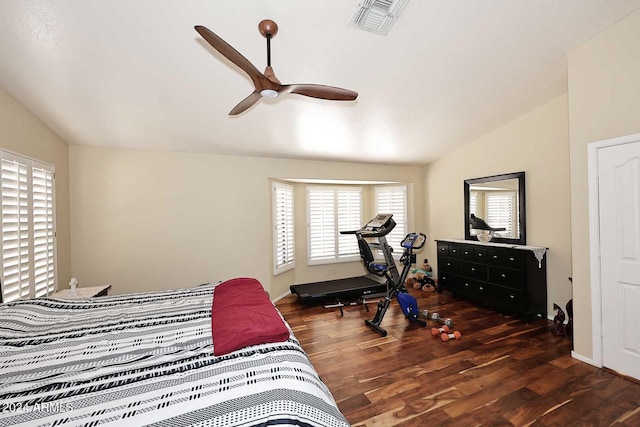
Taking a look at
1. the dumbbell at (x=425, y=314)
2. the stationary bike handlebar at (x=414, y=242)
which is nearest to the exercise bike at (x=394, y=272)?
the stationary bike handlebar at (x=414, y=242)

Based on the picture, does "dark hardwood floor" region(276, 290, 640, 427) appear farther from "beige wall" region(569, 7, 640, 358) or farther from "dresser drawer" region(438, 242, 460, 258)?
"dresser drawer" region(438, 242, 460, 258)

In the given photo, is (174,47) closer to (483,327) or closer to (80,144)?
(80,144)

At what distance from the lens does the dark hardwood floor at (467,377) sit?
1906mm

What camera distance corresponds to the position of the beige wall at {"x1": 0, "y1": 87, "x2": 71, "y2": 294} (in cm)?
250

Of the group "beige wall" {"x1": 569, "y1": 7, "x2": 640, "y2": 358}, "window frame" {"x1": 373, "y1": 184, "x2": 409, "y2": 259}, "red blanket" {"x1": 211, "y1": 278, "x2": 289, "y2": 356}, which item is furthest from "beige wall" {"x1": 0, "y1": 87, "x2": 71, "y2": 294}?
"beige wall" {"x1": 569, "y1": 7, "x2": 640, "y2": 358}

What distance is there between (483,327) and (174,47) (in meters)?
4.25

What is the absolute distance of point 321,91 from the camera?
1938mm

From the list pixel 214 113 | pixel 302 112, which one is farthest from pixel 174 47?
pixel 302 112

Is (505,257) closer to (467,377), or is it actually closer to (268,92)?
(467,377)

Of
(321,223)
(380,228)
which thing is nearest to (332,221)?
(321,223)

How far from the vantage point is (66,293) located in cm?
287

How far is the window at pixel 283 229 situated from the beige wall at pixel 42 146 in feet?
8.41

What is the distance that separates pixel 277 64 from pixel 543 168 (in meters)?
3.57

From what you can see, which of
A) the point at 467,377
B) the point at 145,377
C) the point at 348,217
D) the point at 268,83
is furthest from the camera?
the point at 348,217
